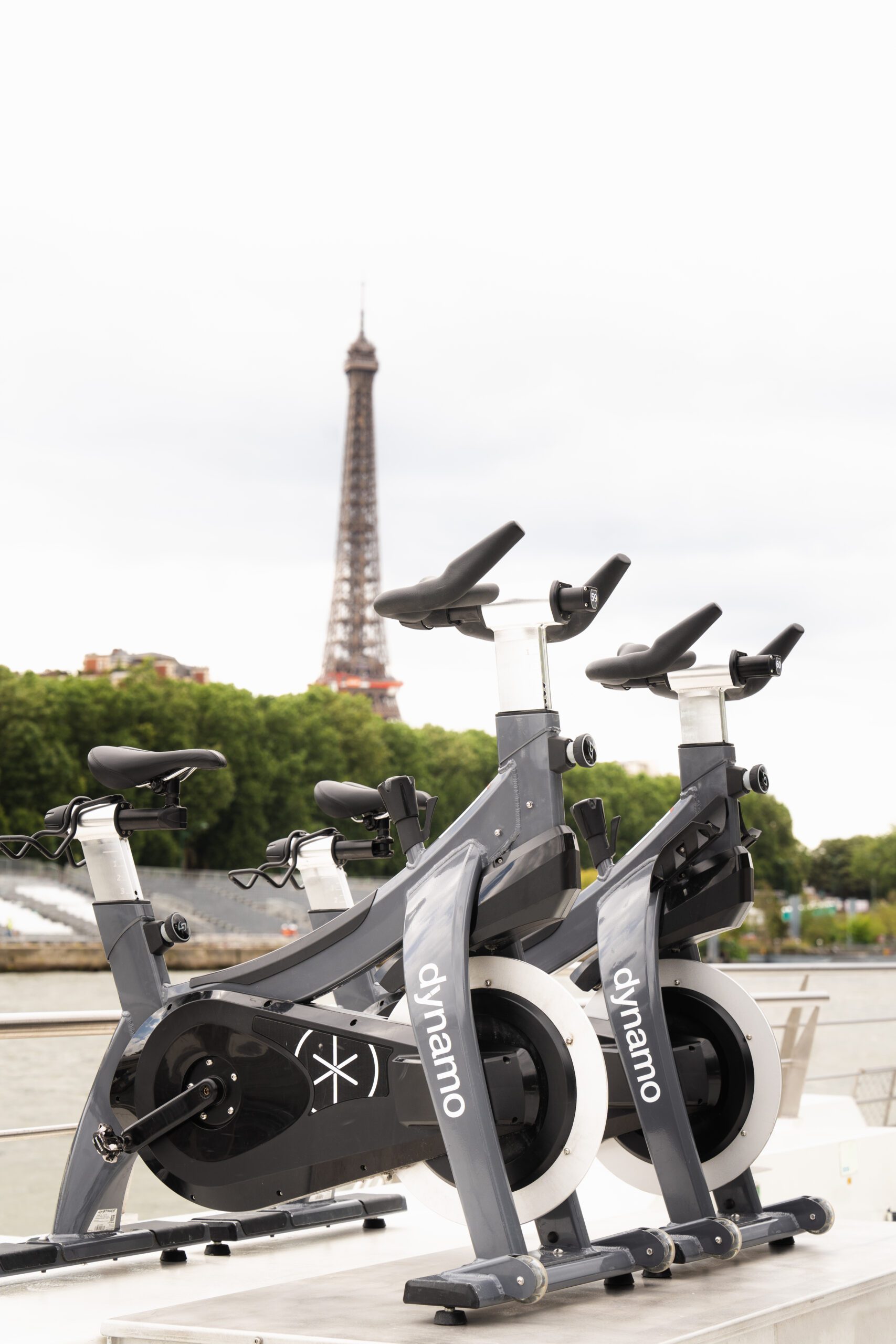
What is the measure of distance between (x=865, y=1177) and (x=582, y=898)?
321 centimetres

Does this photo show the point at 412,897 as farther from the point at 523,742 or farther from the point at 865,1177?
the point at 865,1177

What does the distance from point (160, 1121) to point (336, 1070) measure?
51 centimetres

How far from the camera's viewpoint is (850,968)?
22.5 feet

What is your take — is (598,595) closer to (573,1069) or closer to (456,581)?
(456,581)

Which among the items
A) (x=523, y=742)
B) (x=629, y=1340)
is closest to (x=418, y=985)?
(x=523, y=742)

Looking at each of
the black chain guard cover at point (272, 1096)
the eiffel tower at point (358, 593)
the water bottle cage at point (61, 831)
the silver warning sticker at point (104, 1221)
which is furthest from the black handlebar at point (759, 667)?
the eiffel tower at point (358, 593)

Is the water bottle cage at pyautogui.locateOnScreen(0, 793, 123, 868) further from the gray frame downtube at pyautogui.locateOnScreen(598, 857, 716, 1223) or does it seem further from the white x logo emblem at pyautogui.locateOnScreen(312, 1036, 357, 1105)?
the gray frame downtube at pyautogui.locateOnScreen(598, 857, 716, 1223)

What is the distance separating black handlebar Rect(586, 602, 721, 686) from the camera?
388cm

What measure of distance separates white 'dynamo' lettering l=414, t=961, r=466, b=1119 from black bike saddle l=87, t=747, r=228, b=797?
0.95 metres

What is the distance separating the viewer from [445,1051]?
3.00m

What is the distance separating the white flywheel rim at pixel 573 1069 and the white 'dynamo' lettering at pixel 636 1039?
0.38 m

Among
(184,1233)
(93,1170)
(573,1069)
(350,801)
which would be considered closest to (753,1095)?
(573,1069)

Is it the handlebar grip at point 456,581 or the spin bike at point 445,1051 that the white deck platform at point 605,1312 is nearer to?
the spin bike at point 445,1051

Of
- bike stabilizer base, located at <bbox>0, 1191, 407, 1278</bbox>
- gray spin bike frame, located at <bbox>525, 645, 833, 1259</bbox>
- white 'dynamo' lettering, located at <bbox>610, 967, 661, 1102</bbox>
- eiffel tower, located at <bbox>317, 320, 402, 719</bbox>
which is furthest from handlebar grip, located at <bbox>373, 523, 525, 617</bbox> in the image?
eiffel tower, located at <bbox>317, 320, 402, 719</bbox>
